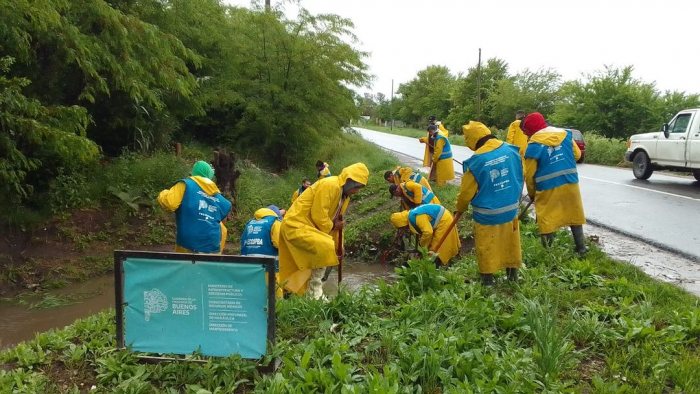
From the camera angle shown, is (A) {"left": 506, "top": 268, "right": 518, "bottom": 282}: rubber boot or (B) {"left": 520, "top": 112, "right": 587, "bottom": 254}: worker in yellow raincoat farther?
(B) {"left": 520, "top": 112, "right": 587, "bottom": 254}: worker in yellow raincoat

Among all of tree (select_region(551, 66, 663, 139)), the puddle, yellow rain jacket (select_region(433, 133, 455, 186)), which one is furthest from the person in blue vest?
tree (select_region(551, 66, 663, 139))

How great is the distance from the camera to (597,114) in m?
26.5

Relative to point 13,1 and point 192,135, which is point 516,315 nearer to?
point 13,1

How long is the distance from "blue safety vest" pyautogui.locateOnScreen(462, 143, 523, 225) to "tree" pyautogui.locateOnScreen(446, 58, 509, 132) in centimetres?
4132

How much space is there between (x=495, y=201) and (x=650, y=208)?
246 inches

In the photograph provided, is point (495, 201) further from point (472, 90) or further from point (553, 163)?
point (472, 90)

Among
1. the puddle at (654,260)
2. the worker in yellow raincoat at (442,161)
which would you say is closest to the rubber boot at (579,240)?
the puddle at (654,260)

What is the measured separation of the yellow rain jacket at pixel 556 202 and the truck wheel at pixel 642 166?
974 cm

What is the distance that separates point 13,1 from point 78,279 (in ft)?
13.1

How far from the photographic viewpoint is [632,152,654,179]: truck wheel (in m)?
13.6

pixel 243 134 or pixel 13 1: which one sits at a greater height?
pixel 13 1

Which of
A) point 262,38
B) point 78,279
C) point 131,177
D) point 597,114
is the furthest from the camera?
point 597,114

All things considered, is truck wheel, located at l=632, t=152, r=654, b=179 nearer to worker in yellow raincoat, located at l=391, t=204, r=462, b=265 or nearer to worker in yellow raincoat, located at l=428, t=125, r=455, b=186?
worker in yellow raincoat, located at l=428, t=125, r=455, b=186

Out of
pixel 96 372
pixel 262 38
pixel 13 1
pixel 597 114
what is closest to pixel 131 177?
pixel 13 1
